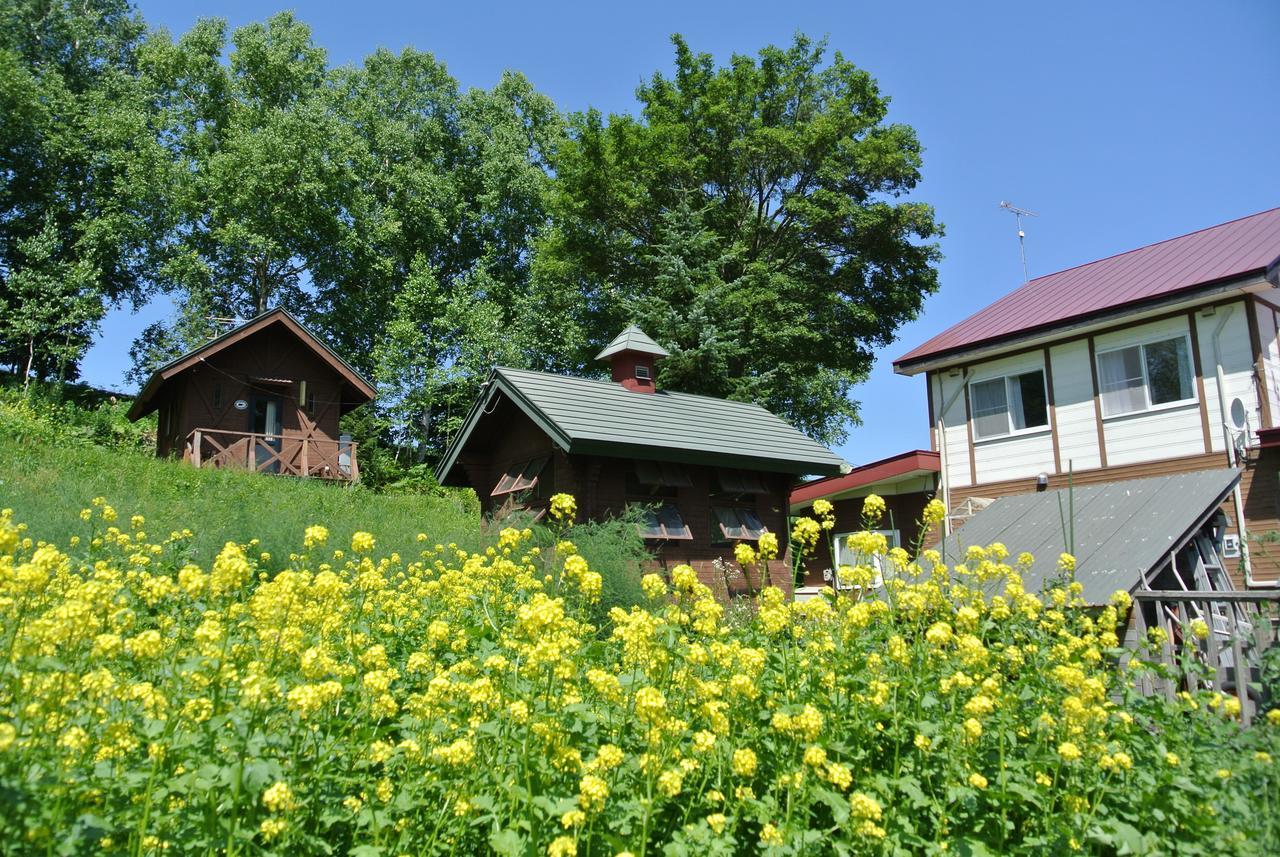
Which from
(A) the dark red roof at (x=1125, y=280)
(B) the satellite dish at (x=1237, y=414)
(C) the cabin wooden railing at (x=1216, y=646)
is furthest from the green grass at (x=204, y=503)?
(B) the satellite dish at (x=1237, y=414)

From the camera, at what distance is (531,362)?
3303 centimetres

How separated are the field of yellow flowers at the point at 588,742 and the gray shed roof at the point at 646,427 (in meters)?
9.64

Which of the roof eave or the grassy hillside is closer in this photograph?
the grassy hillside

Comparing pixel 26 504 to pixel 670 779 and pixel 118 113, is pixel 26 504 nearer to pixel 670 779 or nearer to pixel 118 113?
pixel 670 779

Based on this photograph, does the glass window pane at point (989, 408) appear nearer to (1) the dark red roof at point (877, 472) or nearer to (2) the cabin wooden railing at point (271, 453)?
(1) the dark red roof at point (877, 472)

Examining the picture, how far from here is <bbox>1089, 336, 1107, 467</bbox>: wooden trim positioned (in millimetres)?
15836

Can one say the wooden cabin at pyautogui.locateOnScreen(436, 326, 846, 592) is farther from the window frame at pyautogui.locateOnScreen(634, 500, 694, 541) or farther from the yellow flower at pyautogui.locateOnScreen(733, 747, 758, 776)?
the yellow flower at pyautogui.locateOnScreen(733, 747, 758, 776)

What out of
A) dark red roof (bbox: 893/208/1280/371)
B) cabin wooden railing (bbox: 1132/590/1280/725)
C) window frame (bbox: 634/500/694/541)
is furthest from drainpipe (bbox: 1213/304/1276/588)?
window frame (bbox: 634/500/694/541)

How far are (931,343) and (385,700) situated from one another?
58.1 feet

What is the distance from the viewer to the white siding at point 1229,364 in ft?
46.2

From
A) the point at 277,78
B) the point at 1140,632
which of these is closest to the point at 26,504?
the point at 1140,632

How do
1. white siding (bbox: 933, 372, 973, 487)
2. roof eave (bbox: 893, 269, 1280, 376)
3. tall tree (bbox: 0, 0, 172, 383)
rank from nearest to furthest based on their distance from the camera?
roof eave (bbox: 893, 269, 1280, 376)
white siding (bbox: 933, 372, 973, 487)
tall tree (bbox: 0, 0, 172, 383)

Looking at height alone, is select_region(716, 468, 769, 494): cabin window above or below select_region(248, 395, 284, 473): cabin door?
below

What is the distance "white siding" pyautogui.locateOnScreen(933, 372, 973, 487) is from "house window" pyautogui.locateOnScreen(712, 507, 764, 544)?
4713mm
